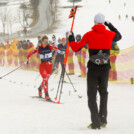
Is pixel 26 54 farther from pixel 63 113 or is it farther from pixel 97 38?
pixel 97 38

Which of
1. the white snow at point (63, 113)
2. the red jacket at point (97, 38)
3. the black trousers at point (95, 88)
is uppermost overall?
the red jacket at point (97, 38)

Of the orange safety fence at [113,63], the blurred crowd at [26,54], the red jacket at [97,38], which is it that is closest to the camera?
the red jacket at [97,38]

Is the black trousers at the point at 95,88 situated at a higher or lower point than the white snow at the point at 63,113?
higher

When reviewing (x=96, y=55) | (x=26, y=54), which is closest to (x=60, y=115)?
(x=96, y=55)

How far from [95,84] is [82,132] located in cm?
79

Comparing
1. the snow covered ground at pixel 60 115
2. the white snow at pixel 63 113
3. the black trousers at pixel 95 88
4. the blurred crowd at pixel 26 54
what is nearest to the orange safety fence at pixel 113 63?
the blurred crowd at pixel 26 54

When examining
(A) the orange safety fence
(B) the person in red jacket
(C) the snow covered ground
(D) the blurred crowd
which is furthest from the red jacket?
(D) the blurred crowd

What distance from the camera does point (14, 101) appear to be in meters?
7.73

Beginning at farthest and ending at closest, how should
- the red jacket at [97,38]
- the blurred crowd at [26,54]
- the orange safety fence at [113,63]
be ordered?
the blurred crowd at [26,54] → the orange safety fence at [113,63] → the red jacket at [97,38]

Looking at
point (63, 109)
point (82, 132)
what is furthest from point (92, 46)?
point (63, 109)

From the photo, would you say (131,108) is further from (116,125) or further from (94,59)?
(94,59)

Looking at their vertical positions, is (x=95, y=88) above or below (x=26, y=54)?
above

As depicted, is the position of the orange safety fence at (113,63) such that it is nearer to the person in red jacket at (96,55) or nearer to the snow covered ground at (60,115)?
the snow covered ground at (60,115)

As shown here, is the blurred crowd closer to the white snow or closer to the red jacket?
the white snow
